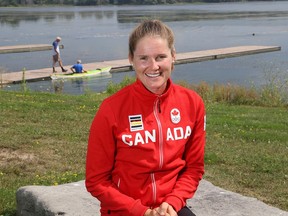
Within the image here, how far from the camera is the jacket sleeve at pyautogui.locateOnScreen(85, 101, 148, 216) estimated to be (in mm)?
2904

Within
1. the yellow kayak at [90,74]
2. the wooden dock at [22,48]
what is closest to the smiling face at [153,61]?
the yellow kayak at [90,74]

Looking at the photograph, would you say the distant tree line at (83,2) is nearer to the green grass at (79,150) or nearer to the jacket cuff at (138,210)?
the green grass at (79,150)

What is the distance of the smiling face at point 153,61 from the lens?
115 inches

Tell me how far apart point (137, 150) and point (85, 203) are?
60.2 inches

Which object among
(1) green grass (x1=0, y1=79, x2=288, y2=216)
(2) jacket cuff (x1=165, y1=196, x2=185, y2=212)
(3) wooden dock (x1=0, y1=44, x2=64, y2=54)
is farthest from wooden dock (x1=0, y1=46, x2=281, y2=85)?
(2) jacket cuff (x1=165, y1=196, x2=185, y2=212)

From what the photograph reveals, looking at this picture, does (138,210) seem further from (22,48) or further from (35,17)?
(35,17)

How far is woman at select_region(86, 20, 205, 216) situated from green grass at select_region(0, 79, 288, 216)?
2.20 m

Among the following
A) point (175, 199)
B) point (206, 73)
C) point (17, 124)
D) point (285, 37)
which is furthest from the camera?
point (285, 37)

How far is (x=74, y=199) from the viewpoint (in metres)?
4.36

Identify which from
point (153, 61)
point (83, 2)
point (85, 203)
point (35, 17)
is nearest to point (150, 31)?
point (153, 61)

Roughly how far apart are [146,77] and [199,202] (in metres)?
1.77

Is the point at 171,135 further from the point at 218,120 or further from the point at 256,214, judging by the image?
the point at 218,120

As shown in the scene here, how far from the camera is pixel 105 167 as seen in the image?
2.98m

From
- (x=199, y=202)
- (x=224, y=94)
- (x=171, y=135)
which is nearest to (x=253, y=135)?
(x=199, y=202)
